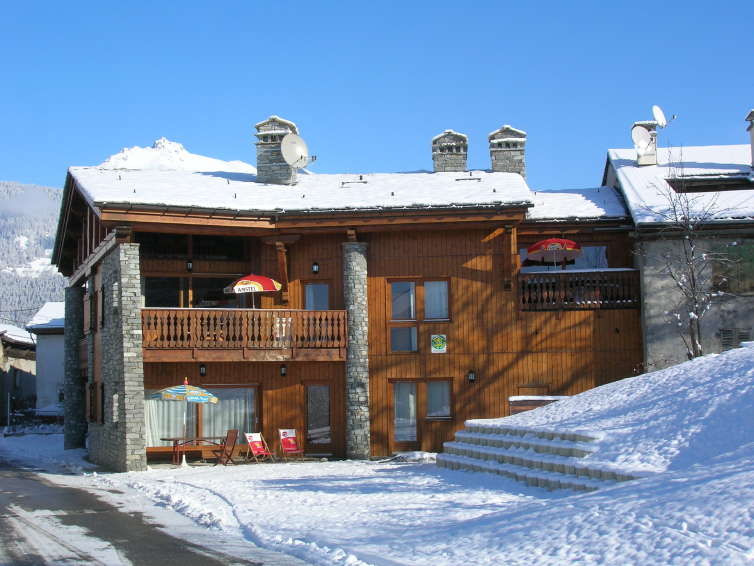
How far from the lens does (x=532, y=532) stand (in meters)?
9.08

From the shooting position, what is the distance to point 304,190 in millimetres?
24438

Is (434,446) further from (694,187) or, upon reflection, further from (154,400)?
(694,187)

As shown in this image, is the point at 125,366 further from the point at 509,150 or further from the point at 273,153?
the point at 509,150

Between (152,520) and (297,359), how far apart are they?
9.60 meters

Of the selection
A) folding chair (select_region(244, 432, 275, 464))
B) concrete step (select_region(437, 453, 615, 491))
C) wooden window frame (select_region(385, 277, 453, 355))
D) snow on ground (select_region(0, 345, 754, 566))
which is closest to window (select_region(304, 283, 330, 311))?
wooden window frame (select_region(385, 277, 453, 355))

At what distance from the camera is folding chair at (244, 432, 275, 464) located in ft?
70.0

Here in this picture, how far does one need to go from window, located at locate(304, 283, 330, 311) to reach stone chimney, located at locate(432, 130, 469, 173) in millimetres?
5571

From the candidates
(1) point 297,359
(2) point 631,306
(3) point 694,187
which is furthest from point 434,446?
(3) point 694,187

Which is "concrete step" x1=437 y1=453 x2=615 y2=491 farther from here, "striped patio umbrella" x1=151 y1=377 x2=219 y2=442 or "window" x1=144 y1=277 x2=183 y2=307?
"window" x1=144 y1=277 x2=183 y2=307

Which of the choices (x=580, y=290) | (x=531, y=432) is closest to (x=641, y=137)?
(x=580, y=290)

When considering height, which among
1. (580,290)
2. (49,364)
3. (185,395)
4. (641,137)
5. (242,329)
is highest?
(641,137)

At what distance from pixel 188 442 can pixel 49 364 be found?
26691 millimetres

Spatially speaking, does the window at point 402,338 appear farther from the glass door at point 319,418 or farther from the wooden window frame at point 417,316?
the glass door at point 319,418

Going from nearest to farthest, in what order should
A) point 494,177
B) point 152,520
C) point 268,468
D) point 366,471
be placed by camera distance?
point 152,520, point 366,471, point 268,468, point 494,177
